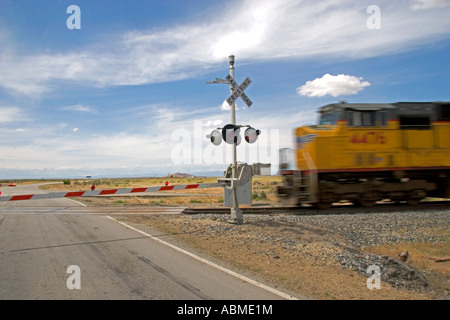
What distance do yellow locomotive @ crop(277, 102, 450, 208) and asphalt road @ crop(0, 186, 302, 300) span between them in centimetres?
438

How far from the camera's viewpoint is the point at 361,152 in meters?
10.1

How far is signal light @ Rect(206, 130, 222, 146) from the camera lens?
9323 mm

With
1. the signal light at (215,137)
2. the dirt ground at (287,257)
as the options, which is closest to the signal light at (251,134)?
the signal light at (215,137)

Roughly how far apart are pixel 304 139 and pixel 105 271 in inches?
288

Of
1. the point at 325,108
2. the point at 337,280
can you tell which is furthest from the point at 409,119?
the point at 337,280

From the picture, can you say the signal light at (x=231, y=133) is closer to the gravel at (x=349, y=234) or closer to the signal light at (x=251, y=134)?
the signal light at (x=251, y=134)

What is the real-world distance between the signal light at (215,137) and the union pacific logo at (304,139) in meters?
2.98

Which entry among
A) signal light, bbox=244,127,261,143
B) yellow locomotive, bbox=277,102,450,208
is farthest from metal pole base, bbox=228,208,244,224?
signal light, bbox=244,127,261,143

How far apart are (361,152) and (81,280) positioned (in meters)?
8.45

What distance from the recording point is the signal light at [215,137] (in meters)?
9.32

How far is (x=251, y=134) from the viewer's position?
9.41 meters

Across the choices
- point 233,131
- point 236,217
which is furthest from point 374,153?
point 236,217
